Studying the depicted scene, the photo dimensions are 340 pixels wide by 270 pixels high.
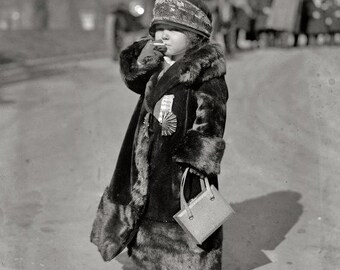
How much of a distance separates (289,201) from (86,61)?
1183 cm

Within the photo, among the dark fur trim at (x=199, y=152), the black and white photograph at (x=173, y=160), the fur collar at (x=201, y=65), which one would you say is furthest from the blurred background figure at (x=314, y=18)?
the dark fur trim at (x=199, y=152)

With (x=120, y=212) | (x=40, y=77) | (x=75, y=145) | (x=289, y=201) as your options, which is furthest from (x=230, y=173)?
(x=40, y=77)

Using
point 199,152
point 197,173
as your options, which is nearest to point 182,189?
point 197,173

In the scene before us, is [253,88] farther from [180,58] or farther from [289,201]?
[180,58]

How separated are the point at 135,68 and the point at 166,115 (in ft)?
1.34

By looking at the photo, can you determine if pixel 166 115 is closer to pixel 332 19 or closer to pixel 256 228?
pixel 256 228

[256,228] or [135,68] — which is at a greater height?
[135,68]

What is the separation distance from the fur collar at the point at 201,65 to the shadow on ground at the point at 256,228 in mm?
1696

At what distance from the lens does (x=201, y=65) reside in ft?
12.4

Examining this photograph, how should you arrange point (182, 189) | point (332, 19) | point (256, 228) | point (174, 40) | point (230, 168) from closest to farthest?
point (182, 189) < point (174, 40) < point (256, 228) < point (230, 168) < point (332, 19)

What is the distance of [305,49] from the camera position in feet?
59.9

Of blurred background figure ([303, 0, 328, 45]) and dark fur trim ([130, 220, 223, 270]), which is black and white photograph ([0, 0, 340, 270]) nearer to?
dark fur trim ([130, 220, 223, 270])

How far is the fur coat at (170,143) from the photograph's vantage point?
3.73 m

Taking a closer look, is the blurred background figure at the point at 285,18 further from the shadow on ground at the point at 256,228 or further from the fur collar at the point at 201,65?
the fur collar at the point at 201,65
